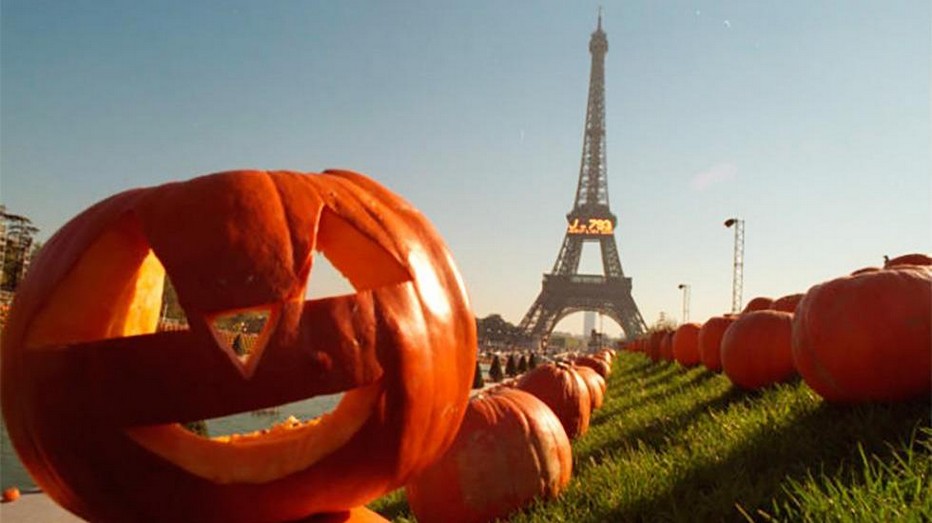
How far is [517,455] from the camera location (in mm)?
4066

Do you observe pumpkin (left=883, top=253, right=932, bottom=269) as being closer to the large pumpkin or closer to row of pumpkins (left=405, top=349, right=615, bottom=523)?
row of pumpkins (left=405, top=349, right=615, bottom=523)

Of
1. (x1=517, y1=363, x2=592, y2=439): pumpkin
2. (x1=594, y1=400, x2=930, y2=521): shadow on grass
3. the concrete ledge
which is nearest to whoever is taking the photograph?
(x1=594, y1=400, x2=930, y2=521): shadow on grass

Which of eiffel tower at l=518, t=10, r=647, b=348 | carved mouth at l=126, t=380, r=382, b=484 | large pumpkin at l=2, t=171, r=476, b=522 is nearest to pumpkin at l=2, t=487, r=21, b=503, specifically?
large pumpkin at l=2, t=171, r=476, b=522

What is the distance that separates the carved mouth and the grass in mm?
1208

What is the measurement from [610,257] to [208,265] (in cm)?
6386

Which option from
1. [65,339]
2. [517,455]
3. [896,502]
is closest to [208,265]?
[65,339]

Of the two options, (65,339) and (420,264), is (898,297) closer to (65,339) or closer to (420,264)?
(420,264)

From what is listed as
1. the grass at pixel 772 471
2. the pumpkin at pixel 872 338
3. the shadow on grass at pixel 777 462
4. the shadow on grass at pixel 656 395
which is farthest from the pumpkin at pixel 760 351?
the shadow on grass at pixel 777 462

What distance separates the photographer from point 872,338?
4164 millimetres

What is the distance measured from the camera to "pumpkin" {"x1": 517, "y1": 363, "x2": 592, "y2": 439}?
6.75 m

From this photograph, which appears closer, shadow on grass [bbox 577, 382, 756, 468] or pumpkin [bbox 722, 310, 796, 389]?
shadow on grass [bbox 577, 382, 756, 468]

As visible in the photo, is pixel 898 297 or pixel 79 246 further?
pixel 898 297

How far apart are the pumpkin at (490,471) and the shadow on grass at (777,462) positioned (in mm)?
699

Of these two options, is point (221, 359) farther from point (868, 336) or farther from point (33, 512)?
point (33, 512)
